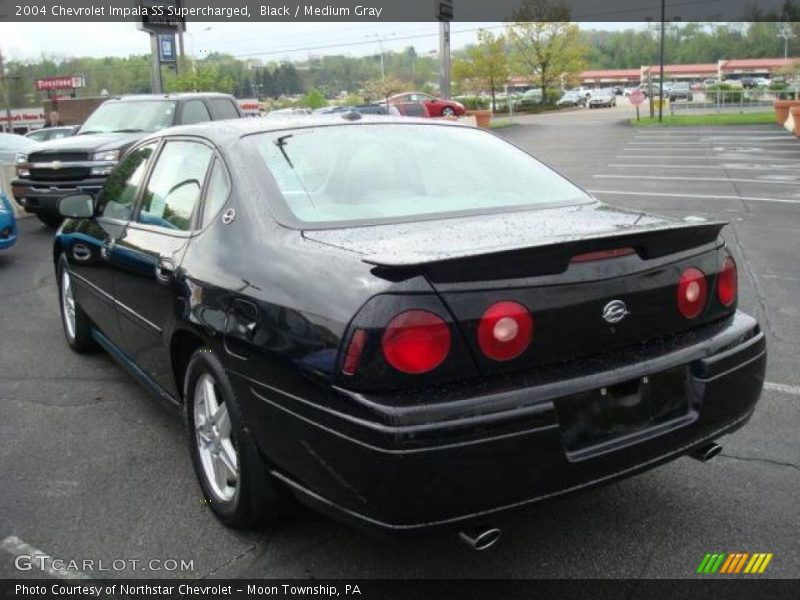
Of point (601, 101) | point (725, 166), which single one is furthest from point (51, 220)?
point (601, 101)

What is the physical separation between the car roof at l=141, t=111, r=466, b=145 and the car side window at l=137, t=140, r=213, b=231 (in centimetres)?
7

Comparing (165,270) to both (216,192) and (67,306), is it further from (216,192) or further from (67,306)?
(67,306)

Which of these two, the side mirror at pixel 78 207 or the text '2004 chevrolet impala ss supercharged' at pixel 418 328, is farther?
the side mirror at pixel 78 207

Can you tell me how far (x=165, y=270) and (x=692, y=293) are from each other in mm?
2139

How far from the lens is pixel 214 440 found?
3.15 m

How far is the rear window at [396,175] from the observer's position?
121 inches

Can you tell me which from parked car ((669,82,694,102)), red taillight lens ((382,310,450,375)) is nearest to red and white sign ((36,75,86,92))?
parked car ((669,82,694,102))

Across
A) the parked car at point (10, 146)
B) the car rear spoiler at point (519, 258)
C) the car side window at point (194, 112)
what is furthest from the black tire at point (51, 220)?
the car rear spoiler at point (519, 258)

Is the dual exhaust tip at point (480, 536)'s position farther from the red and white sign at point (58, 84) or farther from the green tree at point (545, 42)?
the red and white sign at point (58, 84)

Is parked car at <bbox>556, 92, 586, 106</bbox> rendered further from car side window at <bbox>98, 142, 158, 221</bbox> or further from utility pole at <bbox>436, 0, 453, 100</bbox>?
car side window at <bbox>98, 142, 158, 221</bbox>

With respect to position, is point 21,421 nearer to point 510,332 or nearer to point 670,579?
point 510,332

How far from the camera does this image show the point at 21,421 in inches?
169

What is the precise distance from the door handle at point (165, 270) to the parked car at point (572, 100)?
60.7m

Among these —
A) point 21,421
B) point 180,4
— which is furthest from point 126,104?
point 180,4
